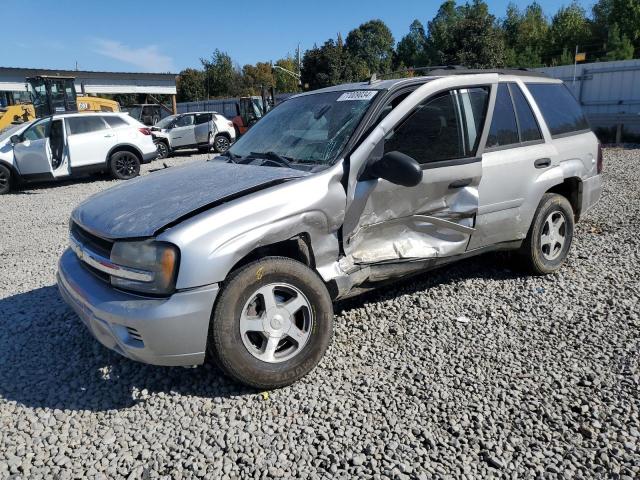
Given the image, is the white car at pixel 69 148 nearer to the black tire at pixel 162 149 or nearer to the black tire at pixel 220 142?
the black tire at pixel 162 149

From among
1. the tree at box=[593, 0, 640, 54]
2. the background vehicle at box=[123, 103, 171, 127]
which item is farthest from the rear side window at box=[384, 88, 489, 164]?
the tree at box=[593, 0, 640, 54]

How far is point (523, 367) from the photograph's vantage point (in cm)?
303

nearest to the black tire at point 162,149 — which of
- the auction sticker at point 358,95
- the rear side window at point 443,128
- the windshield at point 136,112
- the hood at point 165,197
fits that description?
the windshield at point 136,112

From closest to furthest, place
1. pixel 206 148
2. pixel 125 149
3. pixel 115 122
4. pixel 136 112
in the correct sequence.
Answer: pixel 115 122
pixel 125 149
pixel 206 148
pixel 136 112

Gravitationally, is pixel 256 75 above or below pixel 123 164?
above

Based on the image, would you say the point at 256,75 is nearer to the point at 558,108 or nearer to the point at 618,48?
the point at 618,48

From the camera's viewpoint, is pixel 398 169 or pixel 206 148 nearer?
pixel 398 169

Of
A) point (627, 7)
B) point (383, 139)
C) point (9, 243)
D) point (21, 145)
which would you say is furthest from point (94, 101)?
point (627, 7)

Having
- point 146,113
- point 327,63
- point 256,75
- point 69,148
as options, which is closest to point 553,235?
point 69,148

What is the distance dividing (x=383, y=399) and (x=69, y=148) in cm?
1105

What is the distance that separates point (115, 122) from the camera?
12.3 metres

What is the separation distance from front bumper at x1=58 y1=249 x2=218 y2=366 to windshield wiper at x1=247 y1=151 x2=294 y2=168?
1.11 m

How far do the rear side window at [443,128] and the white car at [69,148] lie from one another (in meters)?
10.3

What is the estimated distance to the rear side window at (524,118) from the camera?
13.5 feet
